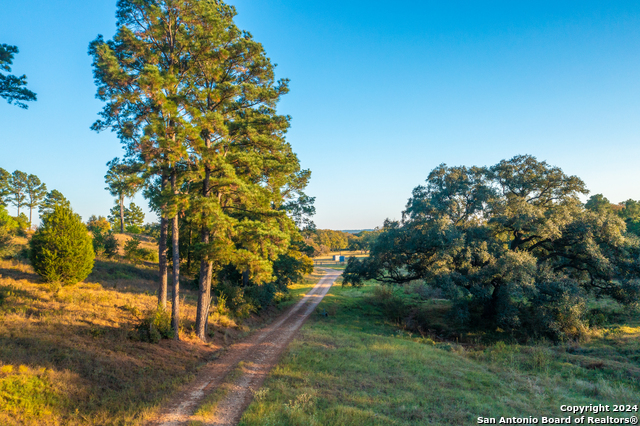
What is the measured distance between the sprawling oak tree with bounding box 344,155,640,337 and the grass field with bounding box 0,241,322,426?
13887 millimetres

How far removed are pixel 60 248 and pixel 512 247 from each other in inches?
1100

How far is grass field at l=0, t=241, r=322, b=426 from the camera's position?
22.8ft

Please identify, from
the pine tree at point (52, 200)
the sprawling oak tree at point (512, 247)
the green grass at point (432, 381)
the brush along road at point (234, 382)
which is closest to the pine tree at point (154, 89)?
the brush along road at point (234, 382)

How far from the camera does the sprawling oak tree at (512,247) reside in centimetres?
1805

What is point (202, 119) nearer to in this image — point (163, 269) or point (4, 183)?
point (163, 269)

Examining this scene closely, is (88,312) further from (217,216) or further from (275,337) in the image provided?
(275,337)

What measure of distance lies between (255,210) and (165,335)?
260 inches

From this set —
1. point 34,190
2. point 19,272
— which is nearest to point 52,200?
point 34,190

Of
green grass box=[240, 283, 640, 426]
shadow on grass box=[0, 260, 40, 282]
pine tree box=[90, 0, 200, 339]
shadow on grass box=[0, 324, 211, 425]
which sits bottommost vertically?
green grass box=[240, 283, 640, 426]

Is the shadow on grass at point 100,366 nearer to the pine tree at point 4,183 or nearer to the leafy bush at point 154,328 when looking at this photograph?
the leafy bush at point 154,328

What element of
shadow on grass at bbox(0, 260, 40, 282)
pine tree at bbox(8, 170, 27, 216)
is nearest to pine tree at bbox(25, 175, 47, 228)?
pine tree at bbox(8, 170, 27, 216)

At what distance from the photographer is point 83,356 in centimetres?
901

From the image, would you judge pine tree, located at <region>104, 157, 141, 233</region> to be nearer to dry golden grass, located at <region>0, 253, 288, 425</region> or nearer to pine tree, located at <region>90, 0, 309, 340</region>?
pine tree, located at <region>90, 0, 309, 340</region>

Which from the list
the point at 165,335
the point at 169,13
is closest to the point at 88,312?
the point at 165,335
